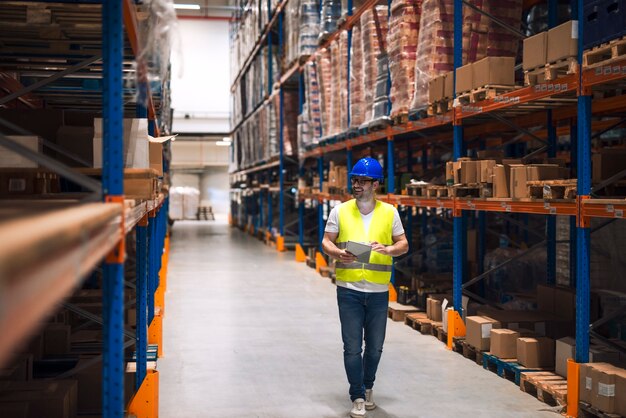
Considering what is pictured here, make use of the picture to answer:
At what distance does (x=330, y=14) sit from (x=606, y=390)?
29.4 ft

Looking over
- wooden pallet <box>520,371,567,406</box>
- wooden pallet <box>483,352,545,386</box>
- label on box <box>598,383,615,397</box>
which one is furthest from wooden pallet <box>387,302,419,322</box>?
label on box <box>598,383,615,397</box>

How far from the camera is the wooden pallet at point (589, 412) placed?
496 cm

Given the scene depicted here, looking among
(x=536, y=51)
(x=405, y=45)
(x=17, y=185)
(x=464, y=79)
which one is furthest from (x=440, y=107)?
(x=17, y=185)

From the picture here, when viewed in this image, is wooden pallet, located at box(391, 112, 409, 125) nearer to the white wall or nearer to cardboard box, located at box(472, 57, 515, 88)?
cardboard box, located at box(472, 57, 515, 88)

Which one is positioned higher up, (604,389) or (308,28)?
(308,28)

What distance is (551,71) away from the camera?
577cm

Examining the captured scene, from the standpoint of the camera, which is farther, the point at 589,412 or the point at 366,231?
the point at 366,231

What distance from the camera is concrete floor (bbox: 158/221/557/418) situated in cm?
558

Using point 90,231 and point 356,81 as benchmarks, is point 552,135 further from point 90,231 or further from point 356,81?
point 90,231

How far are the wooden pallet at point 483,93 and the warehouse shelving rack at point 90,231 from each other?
117 inches

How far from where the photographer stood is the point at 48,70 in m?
6.28

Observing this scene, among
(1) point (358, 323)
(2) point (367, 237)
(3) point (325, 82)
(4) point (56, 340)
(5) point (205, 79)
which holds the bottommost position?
(4) point (56, 340)

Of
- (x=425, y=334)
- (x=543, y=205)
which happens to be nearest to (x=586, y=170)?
(x=543, y=205)

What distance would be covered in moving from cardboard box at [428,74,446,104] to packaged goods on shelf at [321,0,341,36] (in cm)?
487
